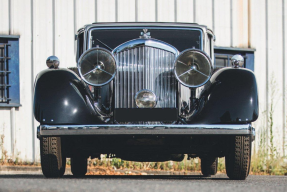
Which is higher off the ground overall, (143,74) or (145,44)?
(145,44)

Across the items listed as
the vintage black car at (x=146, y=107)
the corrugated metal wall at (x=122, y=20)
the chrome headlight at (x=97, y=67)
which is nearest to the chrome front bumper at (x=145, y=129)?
the vintage black car at (x=146, y=107)

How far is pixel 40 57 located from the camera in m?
9.16

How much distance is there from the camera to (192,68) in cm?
533

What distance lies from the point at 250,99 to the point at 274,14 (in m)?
5.57

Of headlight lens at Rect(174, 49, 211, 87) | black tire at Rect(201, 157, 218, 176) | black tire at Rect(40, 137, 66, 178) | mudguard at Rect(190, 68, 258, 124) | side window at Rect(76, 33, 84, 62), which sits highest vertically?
side window at Rect(76, 33, 84, 62)

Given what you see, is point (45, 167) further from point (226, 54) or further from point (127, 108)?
point (226, 54)

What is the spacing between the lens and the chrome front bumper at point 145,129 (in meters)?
4.75

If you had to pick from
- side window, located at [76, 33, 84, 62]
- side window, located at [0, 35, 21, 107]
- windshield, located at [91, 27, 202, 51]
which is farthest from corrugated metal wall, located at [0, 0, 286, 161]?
windshield, located at [91, 27, 202, 51]

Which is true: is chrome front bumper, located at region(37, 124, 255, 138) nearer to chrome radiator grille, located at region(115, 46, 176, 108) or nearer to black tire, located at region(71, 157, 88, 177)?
chrome radiator grille, located at region(115, 46, 176, 108)

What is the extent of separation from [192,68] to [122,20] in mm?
4414

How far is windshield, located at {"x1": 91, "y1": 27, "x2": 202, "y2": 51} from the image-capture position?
635cm

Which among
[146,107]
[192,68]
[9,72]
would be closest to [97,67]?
[146,107]

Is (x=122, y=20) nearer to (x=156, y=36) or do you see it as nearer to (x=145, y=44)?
(x=156, y=36)

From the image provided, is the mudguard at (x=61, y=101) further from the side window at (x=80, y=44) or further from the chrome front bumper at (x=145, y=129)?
the side window at (x=80, y=44)
